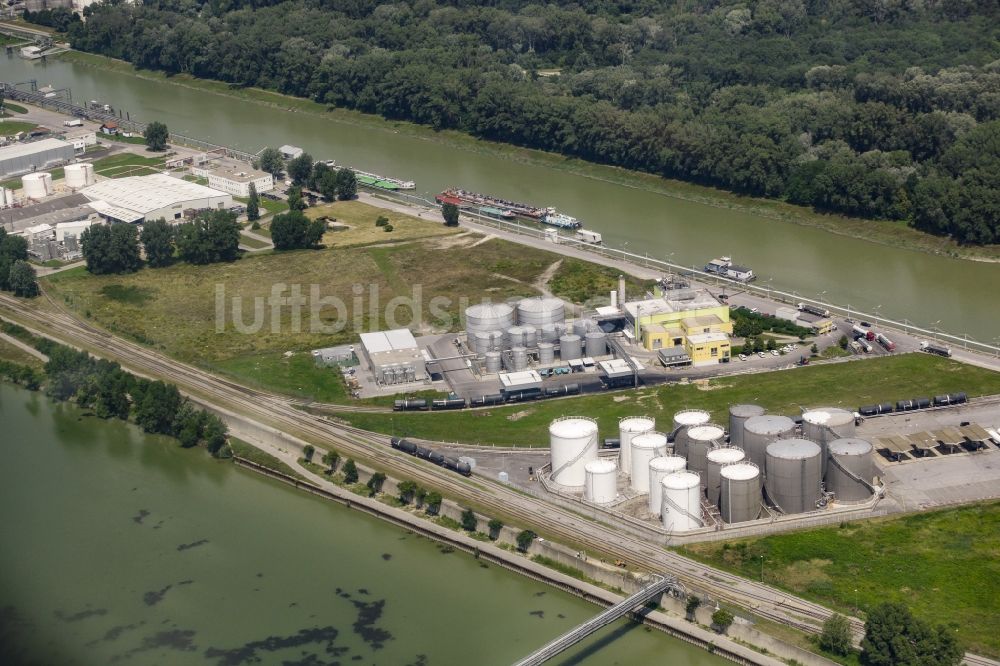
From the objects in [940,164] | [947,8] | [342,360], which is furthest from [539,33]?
[342,360]

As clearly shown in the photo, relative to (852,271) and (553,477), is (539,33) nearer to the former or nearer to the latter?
(852,271)

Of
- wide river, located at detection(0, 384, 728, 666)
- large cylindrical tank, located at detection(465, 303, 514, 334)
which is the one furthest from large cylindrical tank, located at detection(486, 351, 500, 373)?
wide river, located at detection(0, 384, 728, 666)

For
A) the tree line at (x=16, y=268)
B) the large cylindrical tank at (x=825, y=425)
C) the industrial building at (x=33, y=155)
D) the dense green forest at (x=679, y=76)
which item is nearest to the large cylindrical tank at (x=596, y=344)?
the large cylindrical tank at (x=825, y=425)

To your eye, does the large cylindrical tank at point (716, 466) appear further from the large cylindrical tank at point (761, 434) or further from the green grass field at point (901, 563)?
the green grass field at point (901, 563)

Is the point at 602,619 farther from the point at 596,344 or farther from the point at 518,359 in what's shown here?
the point at 596,344

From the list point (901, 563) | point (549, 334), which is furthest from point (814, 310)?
point (901, 563)
